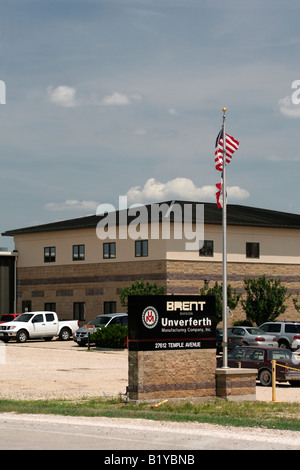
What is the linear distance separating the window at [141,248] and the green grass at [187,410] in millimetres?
32521

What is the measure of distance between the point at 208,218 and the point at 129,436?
41880 millimetres

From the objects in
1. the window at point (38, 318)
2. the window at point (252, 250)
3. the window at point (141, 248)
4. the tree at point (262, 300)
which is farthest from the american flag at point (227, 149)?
the window at point (252, 250)

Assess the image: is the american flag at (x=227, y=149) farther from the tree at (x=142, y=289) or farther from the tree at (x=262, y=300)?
the tree at (x=262, y=300)

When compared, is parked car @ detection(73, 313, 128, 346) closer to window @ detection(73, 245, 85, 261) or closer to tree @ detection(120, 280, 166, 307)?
tree @ detection(120, 280, 166, 307)

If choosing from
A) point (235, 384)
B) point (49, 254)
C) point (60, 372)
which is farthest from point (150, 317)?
point (49, 254)

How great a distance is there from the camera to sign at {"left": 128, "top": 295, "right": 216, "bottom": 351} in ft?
68.2

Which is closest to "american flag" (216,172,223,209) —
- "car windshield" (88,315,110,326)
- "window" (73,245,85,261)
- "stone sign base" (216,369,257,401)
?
"stone sign base" (216,369,257,401)

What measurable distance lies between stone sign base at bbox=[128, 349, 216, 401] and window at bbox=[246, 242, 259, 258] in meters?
35.7

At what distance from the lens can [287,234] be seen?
5953 cm

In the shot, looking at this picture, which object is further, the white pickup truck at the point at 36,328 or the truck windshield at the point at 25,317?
the truck windshield at the point at 25,317

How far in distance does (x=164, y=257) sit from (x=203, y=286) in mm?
3550

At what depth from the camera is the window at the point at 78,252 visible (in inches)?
2345
